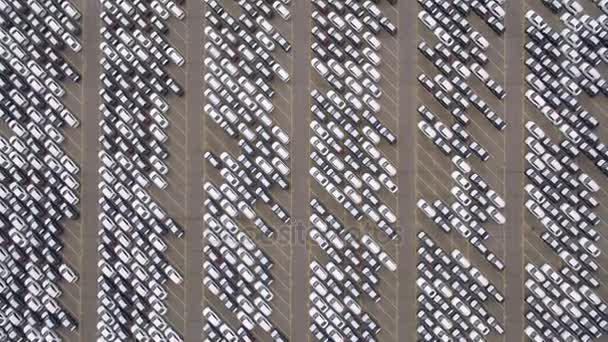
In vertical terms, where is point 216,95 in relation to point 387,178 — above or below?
above

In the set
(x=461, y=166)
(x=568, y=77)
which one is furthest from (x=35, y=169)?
(x=568, y=77)

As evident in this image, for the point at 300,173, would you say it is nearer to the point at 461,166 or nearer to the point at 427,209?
the point at 427,209

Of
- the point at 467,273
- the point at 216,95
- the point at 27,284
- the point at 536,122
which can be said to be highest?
the point at 216,95

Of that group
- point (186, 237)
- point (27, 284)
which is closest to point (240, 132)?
point (186, 237)

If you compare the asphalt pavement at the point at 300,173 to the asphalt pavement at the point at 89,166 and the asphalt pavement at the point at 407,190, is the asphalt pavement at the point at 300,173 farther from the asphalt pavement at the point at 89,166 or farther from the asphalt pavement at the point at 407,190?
the asphalt pavement at the point at 89,166

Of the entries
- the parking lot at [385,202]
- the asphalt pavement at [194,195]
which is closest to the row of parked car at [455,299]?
the parking lot at [385,202]

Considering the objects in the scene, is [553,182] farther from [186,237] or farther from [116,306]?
[116,306]

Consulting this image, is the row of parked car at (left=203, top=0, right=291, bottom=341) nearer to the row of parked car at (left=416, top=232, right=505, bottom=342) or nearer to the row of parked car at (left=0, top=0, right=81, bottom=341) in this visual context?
the row of parked car at (left=0, top=0, right=81, bottom=341)
